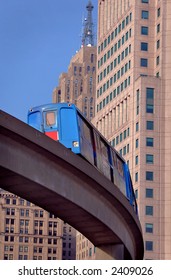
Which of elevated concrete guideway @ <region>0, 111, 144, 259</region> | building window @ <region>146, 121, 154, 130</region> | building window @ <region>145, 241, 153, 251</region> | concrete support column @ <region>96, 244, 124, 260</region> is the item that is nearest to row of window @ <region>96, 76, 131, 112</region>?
building window @ <region>146, 121, 154, 130</region>

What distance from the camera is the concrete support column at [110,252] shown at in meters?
50.5

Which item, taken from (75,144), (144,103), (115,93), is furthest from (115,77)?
(75,144)

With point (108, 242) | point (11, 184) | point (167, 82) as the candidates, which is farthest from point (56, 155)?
point (167, 82)

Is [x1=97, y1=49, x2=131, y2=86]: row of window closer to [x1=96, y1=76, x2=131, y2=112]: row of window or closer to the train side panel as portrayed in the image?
[x1=96, y1=76, x2=131, y2=112]: row of window

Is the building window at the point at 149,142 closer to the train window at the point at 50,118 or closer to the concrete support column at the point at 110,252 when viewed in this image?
the concrete support column at the point at 110,252

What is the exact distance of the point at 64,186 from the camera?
38.2m

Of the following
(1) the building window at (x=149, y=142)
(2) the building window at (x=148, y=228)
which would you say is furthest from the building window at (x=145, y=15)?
(2) the building window at (x=148, y=228)

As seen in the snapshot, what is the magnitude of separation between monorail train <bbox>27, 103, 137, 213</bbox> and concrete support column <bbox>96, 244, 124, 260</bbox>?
4354mm

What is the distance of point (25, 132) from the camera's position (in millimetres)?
32875

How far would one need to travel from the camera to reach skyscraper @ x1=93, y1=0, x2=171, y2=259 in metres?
134

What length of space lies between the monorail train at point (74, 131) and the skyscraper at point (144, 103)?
84603 mm
